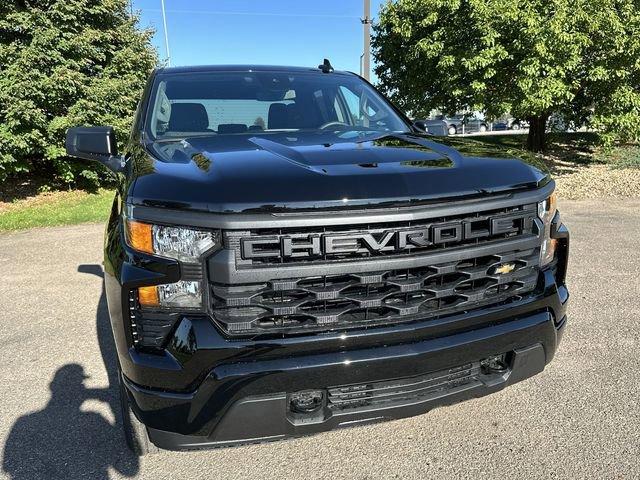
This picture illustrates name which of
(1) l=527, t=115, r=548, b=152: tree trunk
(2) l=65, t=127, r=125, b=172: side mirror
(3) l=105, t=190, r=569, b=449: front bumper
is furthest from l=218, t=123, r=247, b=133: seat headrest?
(1) l=527, t=115, r=548, b=152: tree trunk

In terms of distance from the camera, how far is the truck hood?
1.73m

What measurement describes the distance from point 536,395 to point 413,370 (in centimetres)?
140

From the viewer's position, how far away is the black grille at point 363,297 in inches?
69.3

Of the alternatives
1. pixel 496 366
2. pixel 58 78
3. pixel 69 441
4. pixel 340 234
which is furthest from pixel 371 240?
pixel 58 78

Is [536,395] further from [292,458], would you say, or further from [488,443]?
[292,458]

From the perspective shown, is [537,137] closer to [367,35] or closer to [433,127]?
[367,35]

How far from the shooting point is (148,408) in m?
1.81

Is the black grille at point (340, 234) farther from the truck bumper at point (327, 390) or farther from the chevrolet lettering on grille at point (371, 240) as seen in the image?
the truck bumper at point (327, 390)

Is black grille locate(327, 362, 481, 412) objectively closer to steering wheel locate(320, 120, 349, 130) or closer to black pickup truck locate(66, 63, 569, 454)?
black pickup truck locate(66, 63, 569, 454)

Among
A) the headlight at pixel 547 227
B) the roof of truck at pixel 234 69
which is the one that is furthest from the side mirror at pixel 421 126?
the headlight at pixel 547 227

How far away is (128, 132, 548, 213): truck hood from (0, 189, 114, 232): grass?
7.25m

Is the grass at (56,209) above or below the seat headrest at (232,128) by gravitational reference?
below

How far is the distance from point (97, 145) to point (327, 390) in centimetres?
185

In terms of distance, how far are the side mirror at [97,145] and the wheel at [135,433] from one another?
121 cm
